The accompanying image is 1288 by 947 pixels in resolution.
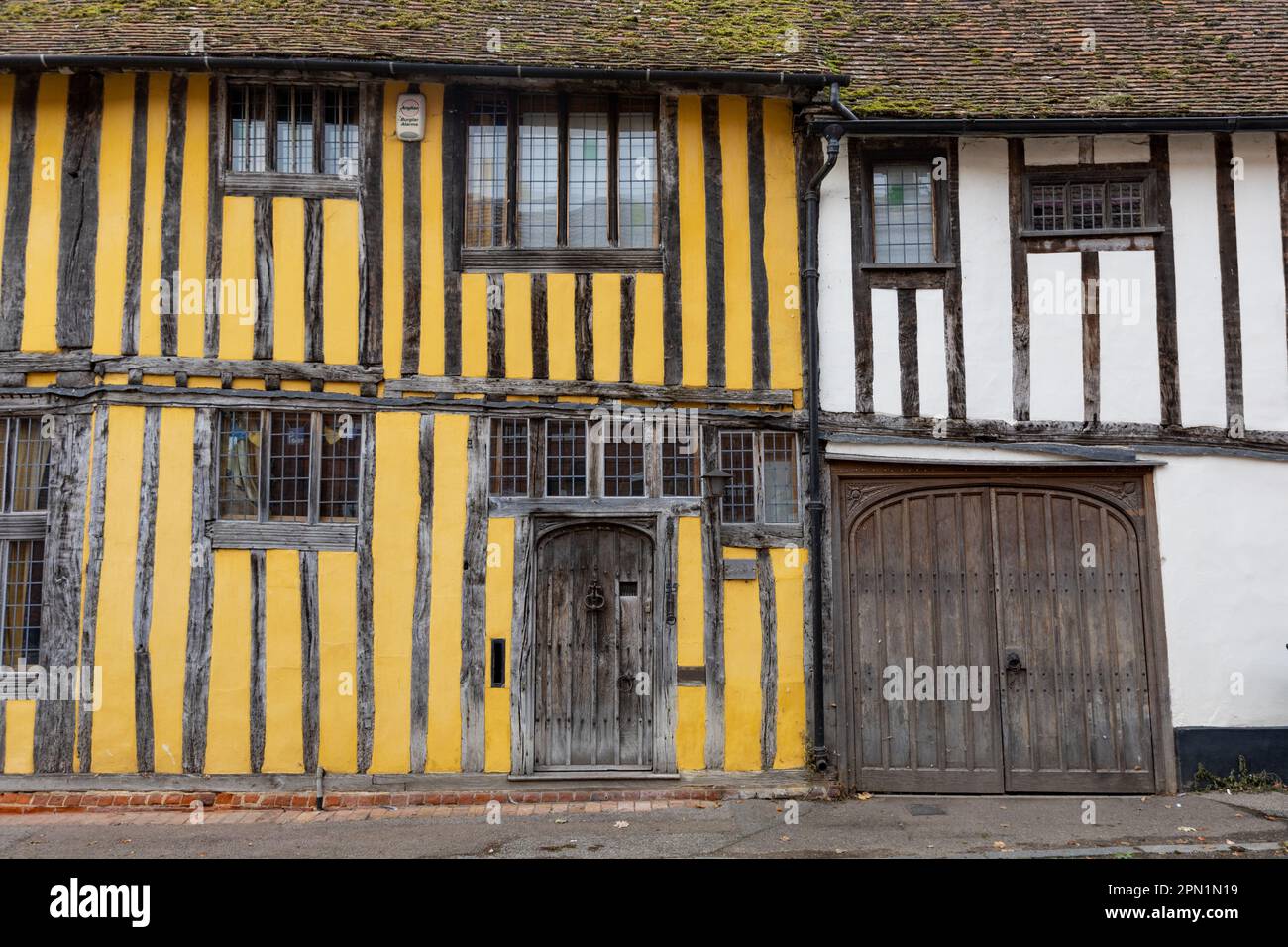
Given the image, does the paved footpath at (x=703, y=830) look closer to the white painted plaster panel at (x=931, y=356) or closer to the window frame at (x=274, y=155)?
the white painted plaster panel at (x=931, y=356)

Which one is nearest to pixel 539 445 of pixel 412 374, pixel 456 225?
pixel 412 374

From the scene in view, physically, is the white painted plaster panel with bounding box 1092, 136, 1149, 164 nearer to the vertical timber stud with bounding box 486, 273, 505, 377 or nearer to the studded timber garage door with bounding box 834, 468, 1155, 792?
the studded timber garage door with bounding box 834, 468, 1155, 792

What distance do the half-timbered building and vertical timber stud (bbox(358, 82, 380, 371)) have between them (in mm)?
30

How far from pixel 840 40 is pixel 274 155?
524cm

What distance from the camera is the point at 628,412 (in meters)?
8.70

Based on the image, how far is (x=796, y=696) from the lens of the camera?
852cm

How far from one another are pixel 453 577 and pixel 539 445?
1286 mm

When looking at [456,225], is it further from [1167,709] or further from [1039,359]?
[1167,709]

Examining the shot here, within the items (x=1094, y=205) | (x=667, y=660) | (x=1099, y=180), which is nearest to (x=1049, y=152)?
(x=1099, y=180)

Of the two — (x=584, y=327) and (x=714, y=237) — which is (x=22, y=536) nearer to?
(x=584, y=327)

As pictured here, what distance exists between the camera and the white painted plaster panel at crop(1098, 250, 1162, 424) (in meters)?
8.69

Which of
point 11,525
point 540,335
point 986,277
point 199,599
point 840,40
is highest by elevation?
point 840,40

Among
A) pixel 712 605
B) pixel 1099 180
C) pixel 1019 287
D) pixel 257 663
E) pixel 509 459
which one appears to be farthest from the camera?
pixel 1099 180

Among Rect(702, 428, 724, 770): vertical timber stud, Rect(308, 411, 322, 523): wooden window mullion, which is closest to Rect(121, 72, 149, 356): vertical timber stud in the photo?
Rect(308, 411, 322, 523): wooden window mullion
